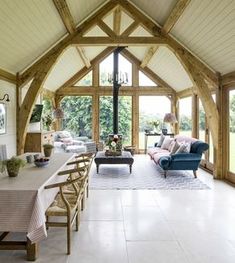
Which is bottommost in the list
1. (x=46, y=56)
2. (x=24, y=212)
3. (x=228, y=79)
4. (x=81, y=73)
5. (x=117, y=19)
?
(x=24, y=212)

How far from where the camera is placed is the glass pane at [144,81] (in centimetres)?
1078

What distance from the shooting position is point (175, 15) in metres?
5.54

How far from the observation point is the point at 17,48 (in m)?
5.29

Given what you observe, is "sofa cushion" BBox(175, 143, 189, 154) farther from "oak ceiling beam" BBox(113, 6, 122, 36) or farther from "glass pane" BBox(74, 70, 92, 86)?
"glass pane" BBox(74, 70, 92, 86)

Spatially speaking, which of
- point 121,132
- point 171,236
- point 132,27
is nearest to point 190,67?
point 132,27

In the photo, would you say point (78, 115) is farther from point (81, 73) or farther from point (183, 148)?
point (183, 148)

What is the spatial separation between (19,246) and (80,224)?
3.40ft

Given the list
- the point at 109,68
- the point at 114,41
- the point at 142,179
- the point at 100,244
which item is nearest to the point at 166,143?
the point at 142,179

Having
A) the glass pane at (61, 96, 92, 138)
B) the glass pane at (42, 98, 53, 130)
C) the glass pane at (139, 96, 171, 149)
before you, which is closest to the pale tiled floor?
the glass pane at (42, 98, 53, 130)

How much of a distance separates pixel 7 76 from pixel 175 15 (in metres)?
3.69

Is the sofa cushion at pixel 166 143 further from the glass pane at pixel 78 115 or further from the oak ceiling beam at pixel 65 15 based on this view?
the oak ceiling beam at pixel 65 15

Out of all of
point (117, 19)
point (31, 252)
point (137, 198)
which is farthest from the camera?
point (117, 19)

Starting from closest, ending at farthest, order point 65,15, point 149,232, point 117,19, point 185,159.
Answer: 1. point 149,232
2. point 65,15
3. point 185,159
4. point 117,19

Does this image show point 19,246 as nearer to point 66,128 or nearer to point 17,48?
point 17,48
